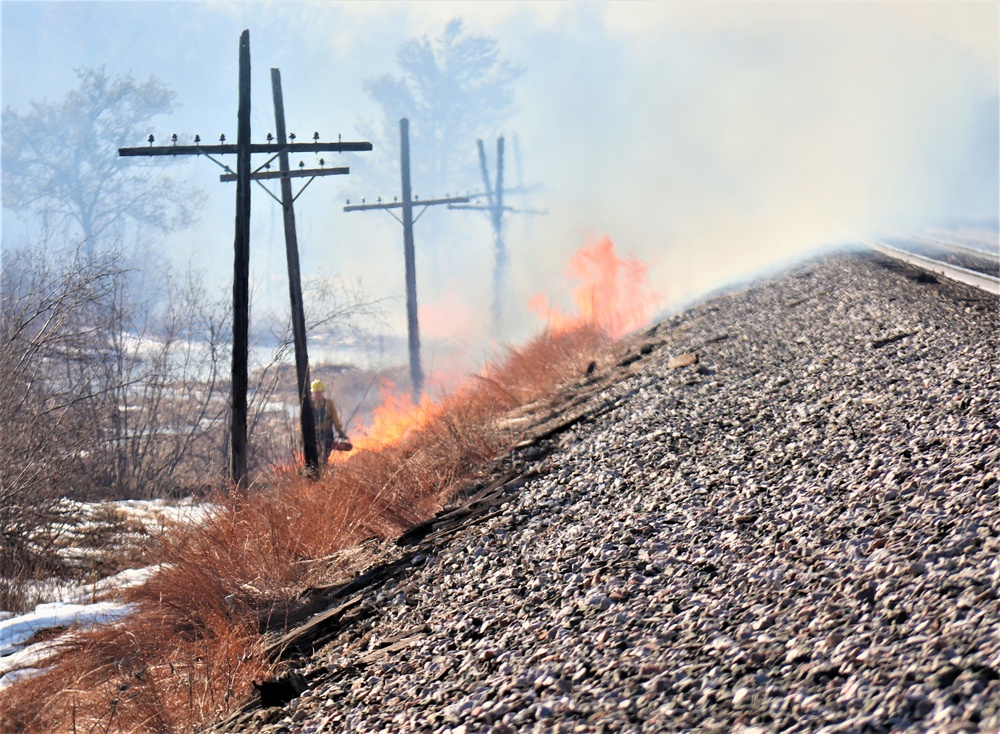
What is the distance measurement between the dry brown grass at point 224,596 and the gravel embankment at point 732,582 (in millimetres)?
788

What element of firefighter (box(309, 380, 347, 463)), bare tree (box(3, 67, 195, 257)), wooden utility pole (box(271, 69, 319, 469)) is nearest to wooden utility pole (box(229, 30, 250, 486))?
wooden utility pole (box(271, 69, 319, 469))

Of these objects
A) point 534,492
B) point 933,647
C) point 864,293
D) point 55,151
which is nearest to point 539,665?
point 933,647

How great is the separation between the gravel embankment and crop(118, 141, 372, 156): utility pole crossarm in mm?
7797

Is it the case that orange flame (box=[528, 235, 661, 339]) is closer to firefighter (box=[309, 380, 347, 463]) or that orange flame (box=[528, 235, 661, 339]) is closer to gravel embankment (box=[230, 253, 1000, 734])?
firefighter (box=[309, 380, 347, 463])

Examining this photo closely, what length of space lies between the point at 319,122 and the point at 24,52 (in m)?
34.9

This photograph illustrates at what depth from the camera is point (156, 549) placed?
8.52 metres

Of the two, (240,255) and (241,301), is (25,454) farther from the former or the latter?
(240,255)

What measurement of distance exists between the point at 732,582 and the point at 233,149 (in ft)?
36.8

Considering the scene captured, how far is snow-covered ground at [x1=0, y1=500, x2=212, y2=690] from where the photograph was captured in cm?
748

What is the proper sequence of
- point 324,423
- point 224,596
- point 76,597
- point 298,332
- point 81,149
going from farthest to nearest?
point 81,149
point 324,423
point 298,332
point 76,597
point 224,596

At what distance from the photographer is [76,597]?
31.4 feet

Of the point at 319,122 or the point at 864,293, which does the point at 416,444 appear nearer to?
the point at 864,293

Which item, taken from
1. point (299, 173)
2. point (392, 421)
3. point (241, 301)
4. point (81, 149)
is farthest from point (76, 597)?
point (81, 149)

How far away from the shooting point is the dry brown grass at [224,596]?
557 cm
